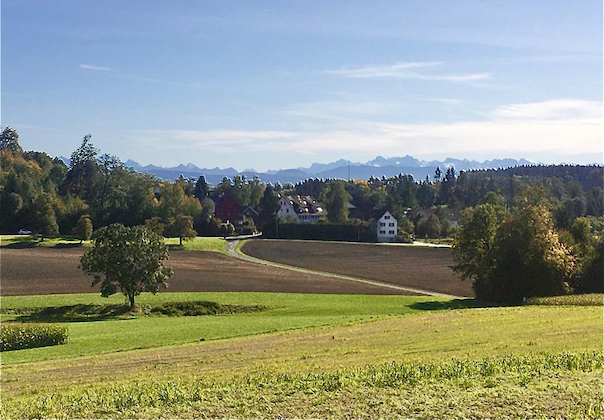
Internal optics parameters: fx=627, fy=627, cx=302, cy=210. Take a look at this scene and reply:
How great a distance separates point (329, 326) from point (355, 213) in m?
126

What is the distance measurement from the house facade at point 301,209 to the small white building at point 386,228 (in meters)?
28.0

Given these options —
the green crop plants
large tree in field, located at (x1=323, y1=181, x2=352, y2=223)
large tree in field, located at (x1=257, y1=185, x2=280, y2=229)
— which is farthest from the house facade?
the green crop plants

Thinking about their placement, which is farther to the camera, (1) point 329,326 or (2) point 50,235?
(2) point 50,235

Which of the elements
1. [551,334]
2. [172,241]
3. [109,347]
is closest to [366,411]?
[551,334]

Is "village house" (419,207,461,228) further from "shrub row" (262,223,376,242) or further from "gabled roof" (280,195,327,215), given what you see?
"gabled roof" (280,195,327,215)

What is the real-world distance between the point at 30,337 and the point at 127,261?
15291 millimetres

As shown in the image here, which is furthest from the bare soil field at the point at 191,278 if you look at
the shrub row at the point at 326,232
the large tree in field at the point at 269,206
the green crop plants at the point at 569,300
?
the large tree in field at the point at 269,206

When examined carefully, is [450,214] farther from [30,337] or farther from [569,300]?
[30,337]

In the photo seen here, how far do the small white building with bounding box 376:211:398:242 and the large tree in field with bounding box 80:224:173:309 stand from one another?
83.1 meters

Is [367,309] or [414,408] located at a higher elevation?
[414,408]

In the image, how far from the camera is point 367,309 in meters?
44.0

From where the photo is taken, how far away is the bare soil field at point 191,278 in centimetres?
5472

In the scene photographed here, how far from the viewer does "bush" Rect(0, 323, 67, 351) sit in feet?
95.1

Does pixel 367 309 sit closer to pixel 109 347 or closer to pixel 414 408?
pixel 109 347
